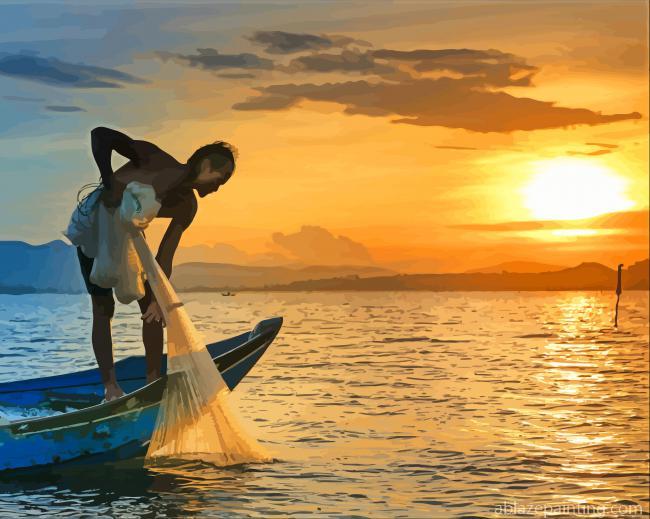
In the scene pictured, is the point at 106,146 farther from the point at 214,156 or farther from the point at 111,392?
the point at 111,392

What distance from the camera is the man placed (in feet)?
19.0

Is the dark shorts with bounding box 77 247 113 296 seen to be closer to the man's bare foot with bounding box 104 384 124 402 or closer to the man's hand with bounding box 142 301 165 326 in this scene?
the man's hand with bounding box 142 301 165 326

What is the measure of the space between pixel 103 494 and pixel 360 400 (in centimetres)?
484

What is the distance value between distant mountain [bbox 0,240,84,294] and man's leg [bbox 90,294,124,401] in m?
0.24

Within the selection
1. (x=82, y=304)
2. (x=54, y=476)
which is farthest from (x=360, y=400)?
(x=82, y=304)

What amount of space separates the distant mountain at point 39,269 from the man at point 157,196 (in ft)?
1.02

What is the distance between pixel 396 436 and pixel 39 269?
2.77 meters

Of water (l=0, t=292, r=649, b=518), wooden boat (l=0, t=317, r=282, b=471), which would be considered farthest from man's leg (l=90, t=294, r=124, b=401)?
water (l=0, t=292, r=649, b=518)

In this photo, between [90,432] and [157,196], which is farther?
[157,196]

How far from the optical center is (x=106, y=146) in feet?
18.4

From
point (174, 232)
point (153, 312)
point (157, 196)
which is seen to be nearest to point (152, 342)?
point (153, 312)

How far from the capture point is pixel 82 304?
21.8 metres

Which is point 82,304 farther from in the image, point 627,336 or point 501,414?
point 501,414

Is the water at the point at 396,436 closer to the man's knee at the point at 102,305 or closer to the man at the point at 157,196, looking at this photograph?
the man at the point at 157,196
